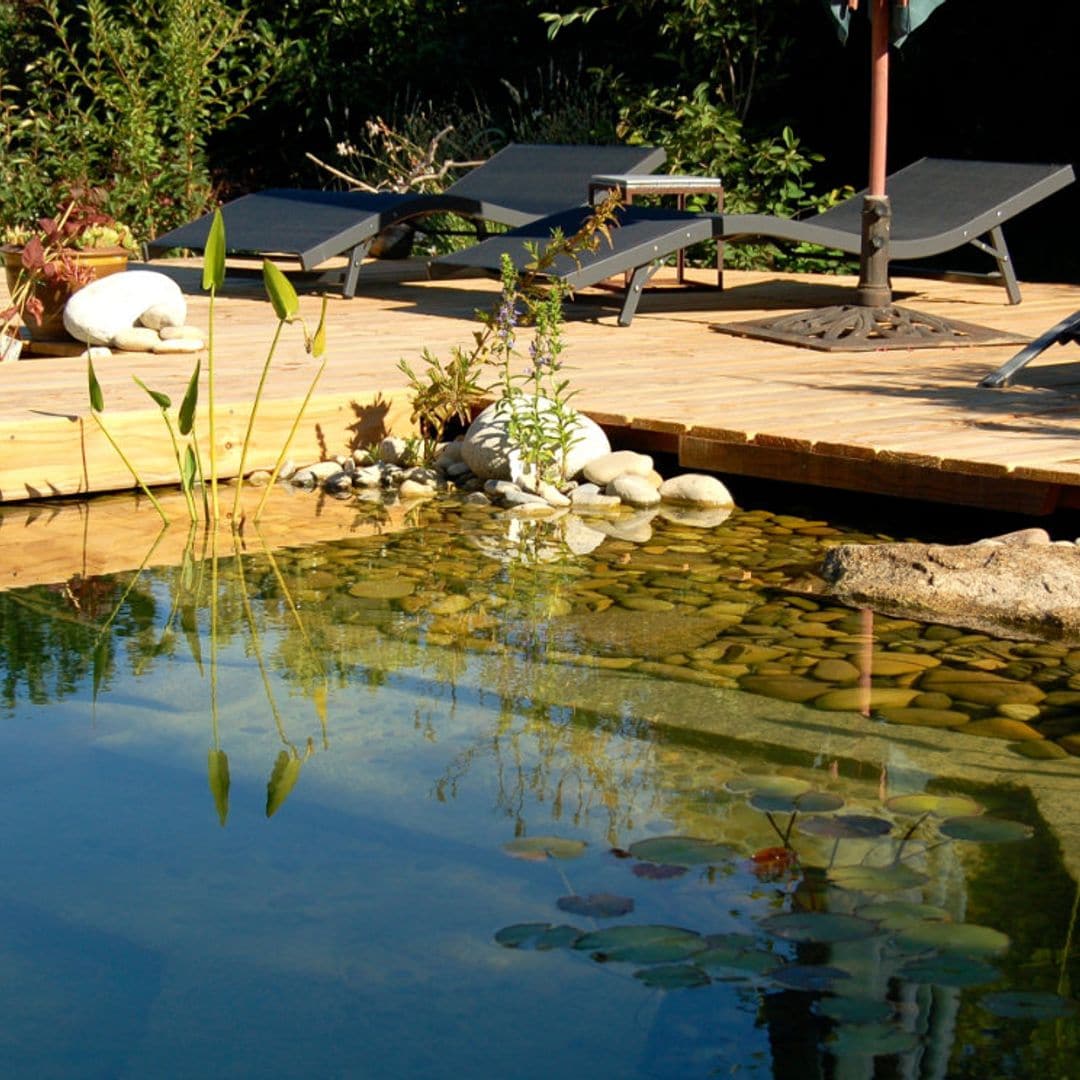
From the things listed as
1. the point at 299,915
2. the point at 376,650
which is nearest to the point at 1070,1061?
the point at 299,915

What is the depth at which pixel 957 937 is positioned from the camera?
2.43 meters

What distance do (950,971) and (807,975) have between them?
19cm

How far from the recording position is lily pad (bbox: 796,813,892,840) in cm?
280

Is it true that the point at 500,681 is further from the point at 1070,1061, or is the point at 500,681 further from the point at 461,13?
the point at 461,13

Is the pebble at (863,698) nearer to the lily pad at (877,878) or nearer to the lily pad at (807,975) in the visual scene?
the lily pad at (877,878)

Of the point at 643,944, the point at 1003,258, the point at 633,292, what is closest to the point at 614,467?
the point at 633,292

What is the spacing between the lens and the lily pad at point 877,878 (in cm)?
259

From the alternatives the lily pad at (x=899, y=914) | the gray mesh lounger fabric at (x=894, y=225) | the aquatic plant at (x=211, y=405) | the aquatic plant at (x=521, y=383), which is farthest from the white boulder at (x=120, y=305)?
the lily pad at (x=899, y=914)

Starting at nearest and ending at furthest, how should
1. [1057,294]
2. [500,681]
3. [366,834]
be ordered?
[366,834] → [500,681] → [1057,294]

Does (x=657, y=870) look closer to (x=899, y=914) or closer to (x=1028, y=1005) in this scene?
(x=899, y=914)

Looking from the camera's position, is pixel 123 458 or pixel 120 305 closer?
pixel 123 458

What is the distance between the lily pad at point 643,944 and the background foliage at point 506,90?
8967 mm

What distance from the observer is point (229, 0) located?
13.1m

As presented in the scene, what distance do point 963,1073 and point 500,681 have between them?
1.71 meters
